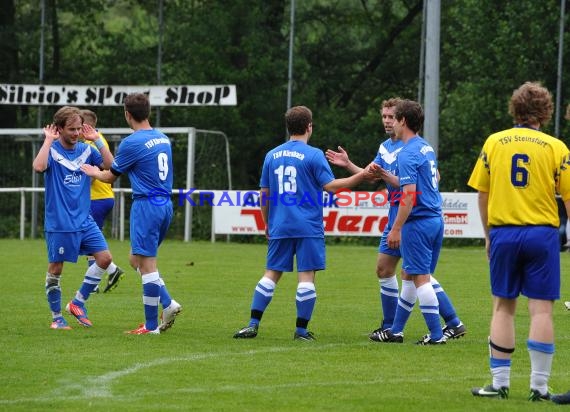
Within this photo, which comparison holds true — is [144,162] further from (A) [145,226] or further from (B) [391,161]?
(B) [391,161]

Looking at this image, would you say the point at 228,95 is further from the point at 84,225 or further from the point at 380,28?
the point at 84,225

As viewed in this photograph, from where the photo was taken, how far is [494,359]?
7660 millimetres

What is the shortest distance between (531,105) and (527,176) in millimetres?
436

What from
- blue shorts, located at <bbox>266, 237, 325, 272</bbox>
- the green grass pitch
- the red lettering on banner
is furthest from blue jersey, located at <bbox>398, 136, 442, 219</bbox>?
the red lettering on banner

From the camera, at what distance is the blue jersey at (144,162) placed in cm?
1078

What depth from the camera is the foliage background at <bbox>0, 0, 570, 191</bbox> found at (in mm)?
30469

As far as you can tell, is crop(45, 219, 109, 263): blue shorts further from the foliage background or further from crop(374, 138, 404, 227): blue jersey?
the foliage background

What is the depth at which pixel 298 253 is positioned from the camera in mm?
10742

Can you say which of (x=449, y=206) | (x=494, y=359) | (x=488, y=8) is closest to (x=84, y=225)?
(x=494, y=359)

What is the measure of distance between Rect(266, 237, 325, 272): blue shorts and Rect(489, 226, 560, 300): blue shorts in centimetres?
323

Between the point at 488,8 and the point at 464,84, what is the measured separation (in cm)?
201

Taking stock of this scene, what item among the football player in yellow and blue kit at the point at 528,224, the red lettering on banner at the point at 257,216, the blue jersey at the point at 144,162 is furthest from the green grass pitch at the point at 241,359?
the red lettering on banner at the point at 257,216

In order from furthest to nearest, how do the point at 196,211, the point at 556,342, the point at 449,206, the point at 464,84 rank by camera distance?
the point at 464,84
the point at 196,211
the point at 449,206
the point at 556,342

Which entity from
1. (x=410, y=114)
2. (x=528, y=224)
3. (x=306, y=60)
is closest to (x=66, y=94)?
(x=306, y=60)
